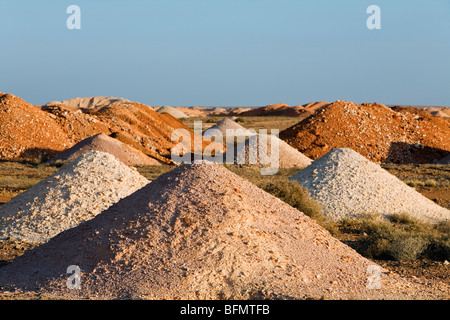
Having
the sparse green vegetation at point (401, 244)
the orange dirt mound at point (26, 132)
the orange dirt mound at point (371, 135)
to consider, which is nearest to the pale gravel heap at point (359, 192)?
the sparse green vegetation at point (401, 244)

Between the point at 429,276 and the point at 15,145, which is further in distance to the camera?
the point at 15,145

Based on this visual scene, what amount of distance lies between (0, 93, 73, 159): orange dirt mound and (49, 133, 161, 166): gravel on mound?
7.02ft

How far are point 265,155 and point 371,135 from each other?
263 inches

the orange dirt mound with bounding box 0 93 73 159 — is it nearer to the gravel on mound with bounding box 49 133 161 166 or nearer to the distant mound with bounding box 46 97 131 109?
the gravel on mound with bounding box 49 133 161 166

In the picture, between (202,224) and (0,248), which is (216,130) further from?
(202,224)

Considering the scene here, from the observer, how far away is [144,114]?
32906 mm

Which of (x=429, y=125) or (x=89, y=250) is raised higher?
(x=89, y=250)

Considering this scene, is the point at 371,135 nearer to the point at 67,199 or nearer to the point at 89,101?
the point at 67,199

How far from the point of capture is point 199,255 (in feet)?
21.6

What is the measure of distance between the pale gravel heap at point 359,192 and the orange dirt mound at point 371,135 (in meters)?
11.2
